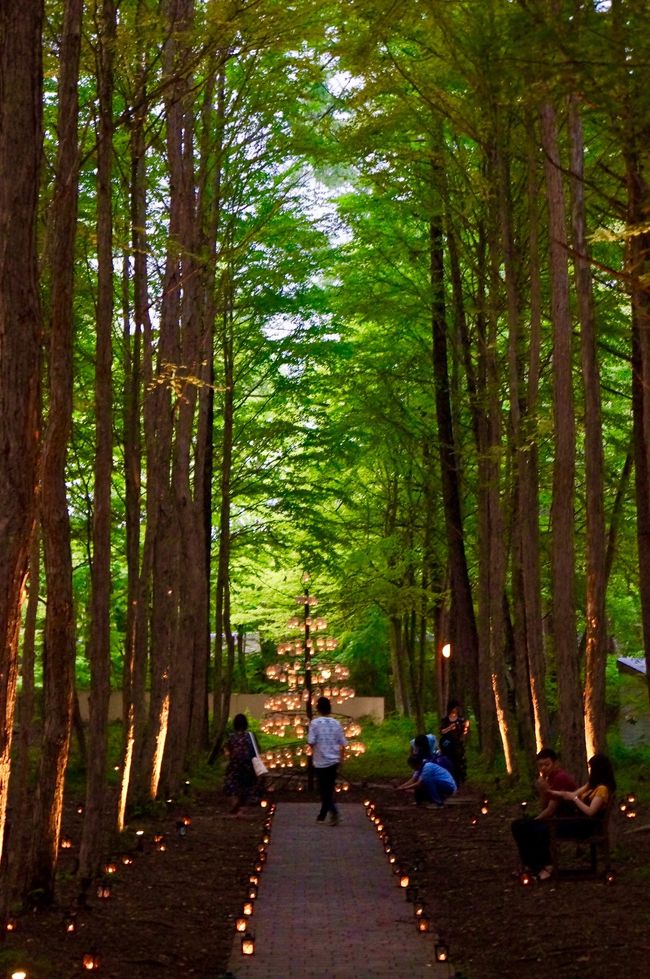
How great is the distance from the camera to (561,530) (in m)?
14.7

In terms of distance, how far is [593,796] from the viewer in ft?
39.8

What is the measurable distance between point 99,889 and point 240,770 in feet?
30.2

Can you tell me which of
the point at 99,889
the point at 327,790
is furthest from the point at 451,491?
the point at 99,889

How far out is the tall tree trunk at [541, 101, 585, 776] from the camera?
1411 cm

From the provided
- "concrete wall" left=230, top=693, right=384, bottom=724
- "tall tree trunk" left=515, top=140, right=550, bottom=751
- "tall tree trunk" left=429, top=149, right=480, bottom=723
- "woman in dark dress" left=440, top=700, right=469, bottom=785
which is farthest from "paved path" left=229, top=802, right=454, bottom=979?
"concrete wall" left=230, top=693, right=384, bottom=724

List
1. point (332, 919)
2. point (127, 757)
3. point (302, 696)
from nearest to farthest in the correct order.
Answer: point (332, 919) < point (127, 757) < point (302, 696)

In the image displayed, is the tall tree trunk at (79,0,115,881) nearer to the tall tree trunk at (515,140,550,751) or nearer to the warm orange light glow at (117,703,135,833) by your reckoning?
the warm orange light glow at (117,703,135,833)

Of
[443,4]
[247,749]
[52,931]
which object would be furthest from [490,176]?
[52,931]

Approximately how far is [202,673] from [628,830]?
1055cm

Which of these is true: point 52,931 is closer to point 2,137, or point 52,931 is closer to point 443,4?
point 2,137

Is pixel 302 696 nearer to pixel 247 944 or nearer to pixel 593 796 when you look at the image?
pixel 593 796

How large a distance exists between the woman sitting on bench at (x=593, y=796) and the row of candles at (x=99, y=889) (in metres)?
3.82

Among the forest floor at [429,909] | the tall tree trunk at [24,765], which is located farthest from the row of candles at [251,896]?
the tall tree trunk at [24,765]

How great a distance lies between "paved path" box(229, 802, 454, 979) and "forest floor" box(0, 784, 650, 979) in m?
0.24
